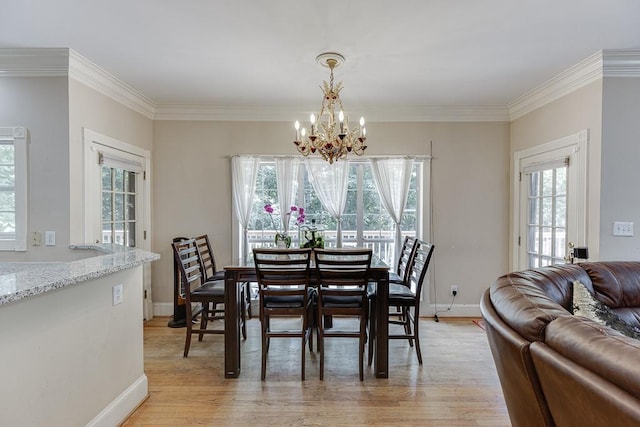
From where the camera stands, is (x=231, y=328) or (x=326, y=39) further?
(x=231, y=328)

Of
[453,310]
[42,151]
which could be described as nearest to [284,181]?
[42,151]

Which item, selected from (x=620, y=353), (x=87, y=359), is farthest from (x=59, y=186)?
(x=620, y=353)

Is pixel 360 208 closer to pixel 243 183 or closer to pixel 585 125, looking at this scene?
pixel 243 183

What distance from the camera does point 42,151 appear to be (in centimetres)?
271

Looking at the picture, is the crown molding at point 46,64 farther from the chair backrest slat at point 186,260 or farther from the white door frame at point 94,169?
the chair backrest slat at point 186,260

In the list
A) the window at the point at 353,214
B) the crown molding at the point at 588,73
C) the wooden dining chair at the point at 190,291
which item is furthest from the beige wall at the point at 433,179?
the wooden dining chair at the point at 190,291

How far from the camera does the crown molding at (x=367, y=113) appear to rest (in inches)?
158

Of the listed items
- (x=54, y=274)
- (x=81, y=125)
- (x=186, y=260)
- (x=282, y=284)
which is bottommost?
(x=282, y=284)

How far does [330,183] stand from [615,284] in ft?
9.04

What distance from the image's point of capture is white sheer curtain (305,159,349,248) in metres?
4.07

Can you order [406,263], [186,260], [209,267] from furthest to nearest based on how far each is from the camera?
[209,267]
[406,263]
[186,260]

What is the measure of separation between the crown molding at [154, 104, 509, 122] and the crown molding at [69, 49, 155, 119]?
24cm

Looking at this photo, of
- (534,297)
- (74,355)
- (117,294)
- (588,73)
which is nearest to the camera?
(534,297)

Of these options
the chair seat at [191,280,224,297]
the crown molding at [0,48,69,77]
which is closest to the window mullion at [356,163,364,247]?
the chair seat at [191,280,224,297]
